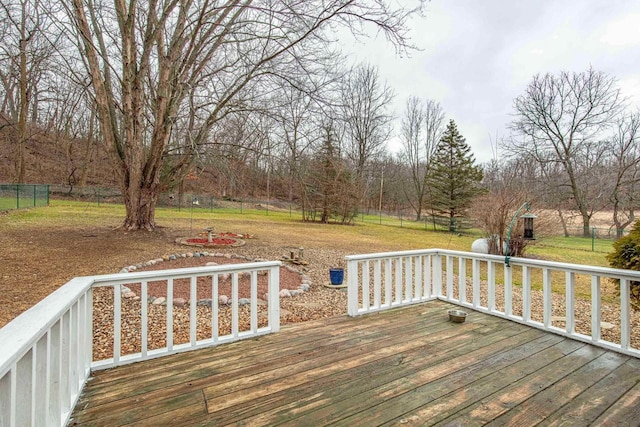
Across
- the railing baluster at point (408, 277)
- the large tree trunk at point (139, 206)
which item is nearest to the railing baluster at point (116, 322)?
the railing baluster at point (408, 277)

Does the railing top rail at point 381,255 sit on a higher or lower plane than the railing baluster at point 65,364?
higher

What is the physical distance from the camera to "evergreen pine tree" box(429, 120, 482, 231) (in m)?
18.8

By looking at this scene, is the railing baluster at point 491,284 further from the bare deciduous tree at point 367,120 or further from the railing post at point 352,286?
the bare deciduous tree at point 367,120

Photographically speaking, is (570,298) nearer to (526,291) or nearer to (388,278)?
(526,291)

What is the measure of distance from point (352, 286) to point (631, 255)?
2.43 meters

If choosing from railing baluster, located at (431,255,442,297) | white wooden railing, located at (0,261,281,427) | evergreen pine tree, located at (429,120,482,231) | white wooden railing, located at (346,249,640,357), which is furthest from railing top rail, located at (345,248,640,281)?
evergreen pine tree, located at (429,120,482,231)

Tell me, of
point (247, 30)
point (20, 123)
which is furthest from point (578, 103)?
point (20, 123)

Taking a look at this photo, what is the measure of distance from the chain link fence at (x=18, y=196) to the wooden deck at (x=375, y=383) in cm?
1514

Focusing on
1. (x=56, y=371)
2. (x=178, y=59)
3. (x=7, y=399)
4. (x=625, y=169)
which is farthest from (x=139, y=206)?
(x=625, y=169)

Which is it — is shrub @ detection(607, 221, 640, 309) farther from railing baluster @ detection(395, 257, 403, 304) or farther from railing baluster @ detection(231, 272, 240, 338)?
railing baluster @ detection(231, 272, 240, 338)

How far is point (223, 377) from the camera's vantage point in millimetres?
2051

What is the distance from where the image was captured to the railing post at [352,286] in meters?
3.17

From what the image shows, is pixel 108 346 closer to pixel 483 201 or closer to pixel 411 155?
pixel 483 201

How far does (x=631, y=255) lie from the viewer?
286cm
